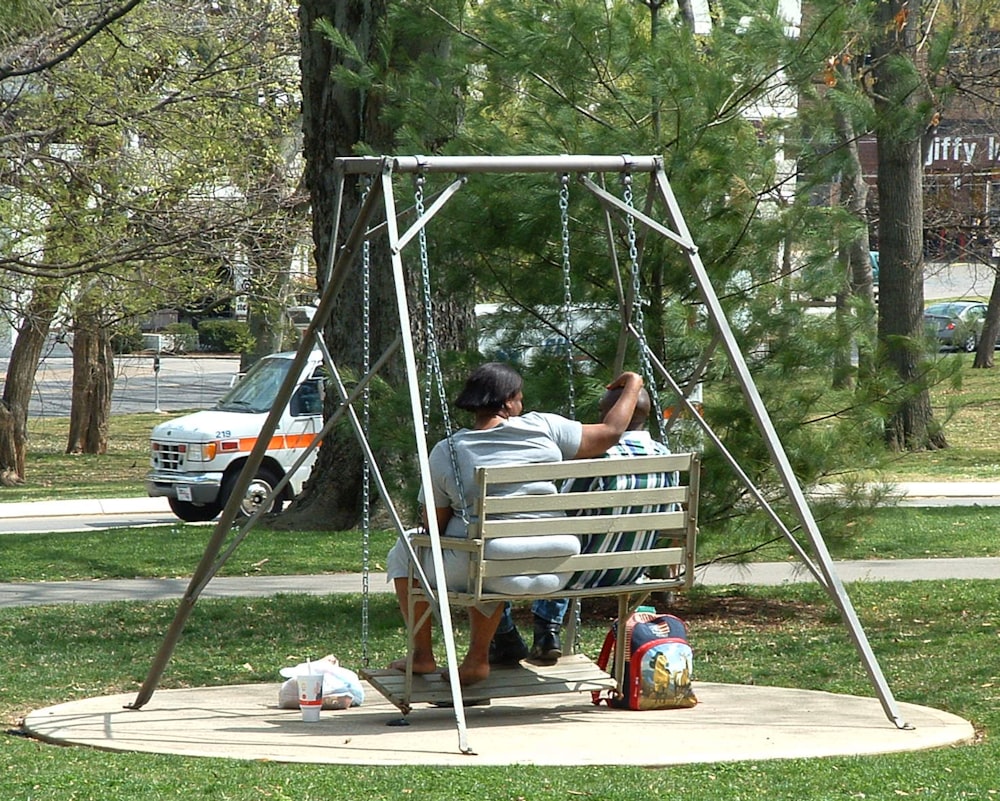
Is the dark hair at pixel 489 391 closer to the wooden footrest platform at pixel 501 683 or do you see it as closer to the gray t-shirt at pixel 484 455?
the gray t-shirt at pixel 484 455

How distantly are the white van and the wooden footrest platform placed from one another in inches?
394

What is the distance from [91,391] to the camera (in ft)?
97.9

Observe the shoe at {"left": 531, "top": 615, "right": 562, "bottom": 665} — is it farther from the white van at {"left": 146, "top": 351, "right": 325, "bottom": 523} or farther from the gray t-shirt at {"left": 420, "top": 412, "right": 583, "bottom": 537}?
the white van at {"left": 146, "top": 351, "right": 325, "bottom": 523}

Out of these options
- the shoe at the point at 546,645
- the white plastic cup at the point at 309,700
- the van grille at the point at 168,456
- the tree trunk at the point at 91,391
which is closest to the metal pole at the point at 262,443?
the white plastic cup at the point at 309,700

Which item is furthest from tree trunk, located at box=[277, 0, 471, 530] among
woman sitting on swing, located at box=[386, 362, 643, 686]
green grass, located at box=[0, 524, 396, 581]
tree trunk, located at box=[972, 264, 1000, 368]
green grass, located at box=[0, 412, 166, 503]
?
tree trunk, located at box=[972, 264, 1000, 368]

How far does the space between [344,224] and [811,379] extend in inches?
207

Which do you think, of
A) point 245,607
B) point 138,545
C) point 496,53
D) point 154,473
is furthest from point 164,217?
point 496,53

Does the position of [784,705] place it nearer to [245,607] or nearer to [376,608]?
[376,608]

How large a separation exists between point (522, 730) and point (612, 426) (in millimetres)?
1298

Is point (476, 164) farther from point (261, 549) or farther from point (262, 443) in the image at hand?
point (261, 549)

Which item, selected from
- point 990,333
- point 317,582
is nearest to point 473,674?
point 317,582

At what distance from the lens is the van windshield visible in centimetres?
1712

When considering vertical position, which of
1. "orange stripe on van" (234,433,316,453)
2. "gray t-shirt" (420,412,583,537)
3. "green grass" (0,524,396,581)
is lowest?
"green grass" (0,524,396,581)

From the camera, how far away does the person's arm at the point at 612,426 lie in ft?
21.2
